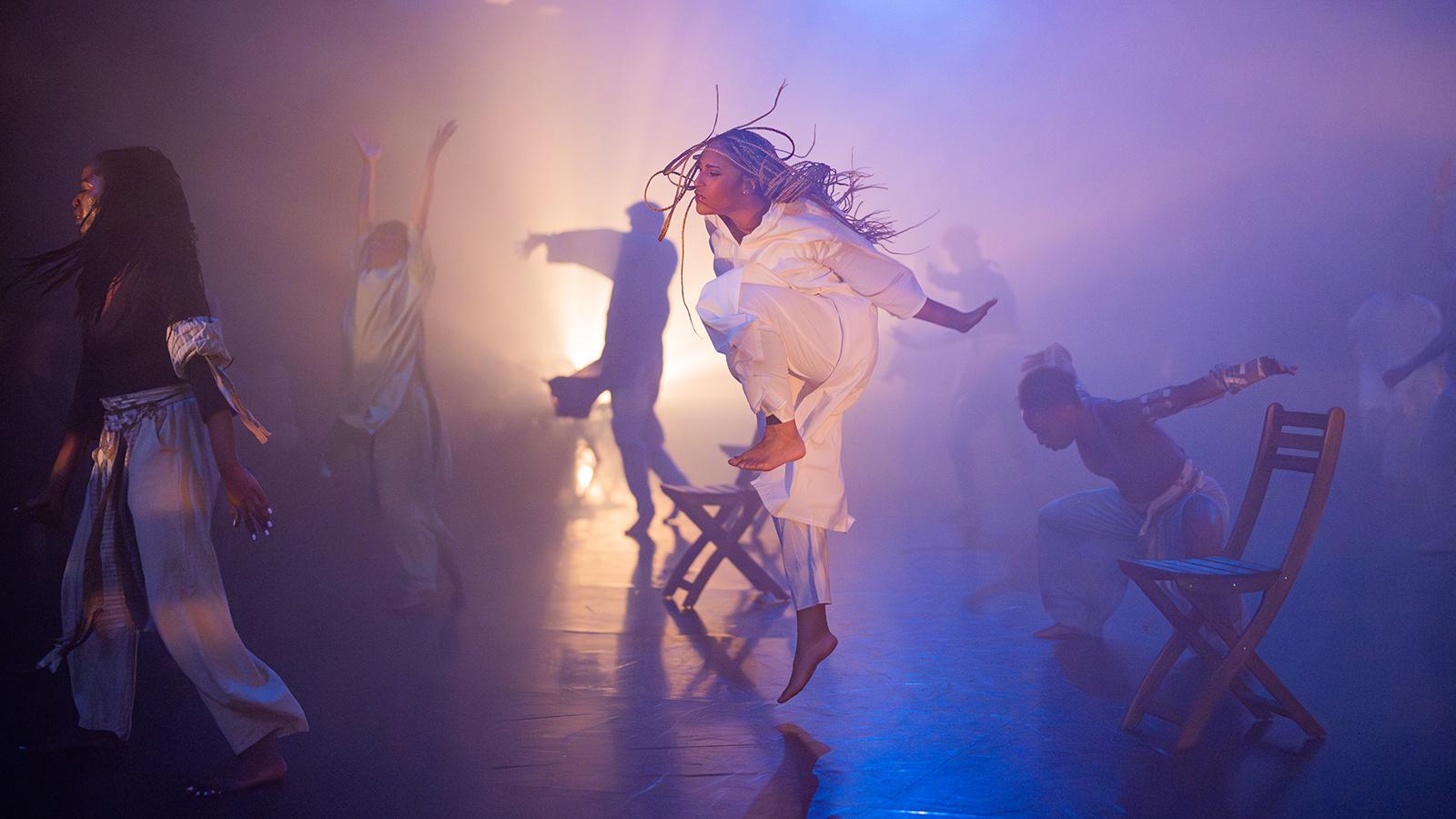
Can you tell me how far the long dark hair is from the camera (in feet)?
7.31

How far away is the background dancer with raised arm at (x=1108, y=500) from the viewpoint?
348 centimetres

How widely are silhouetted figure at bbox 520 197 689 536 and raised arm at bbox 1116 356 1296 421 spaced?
12.2ft

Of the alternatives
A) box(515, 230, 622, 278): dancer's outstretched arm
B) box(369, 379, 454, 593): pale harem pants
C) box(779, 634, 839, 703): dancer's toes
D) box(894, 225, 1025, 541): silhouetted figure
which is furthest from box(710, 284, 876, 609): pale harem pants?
box(515, 230, 622, 278): dancer's outstretched arm

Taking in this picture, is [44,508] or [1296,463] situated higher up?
[1296,463]

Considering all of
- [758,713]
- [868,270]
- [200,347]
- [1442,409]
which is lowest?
[758,713]

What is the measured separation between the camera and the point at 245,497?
206cm

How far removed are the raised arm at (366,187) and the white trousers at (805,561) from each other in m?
2.89

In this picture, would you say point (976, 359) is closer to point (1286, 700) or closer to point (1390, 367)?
point (1390, 367)

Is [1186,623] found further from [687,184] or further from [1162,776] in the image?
[687,184]

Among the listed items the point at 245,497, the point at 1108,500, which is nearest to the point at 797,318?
the point at 245,497

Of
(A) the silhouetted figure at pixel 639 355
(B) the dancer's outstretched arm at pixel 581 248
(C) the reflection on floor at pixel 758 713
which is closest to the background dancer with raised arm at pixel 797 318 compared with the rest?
(C) the reflection on floor at pixel 758 713

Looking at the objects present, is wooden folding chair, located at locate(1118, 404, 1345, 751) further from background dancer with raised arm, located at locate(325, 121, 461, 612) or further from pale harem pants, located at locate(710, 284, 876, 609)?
background dancer with raised arm, located at locate(325, 121, 461, 612)

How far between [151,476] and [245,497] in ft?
0.87

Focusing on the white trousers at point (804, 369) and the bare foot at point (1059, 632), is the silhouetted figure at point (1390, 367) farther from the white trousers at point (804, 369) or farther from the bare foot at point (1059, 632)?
the white trousers at point (804, 369)
